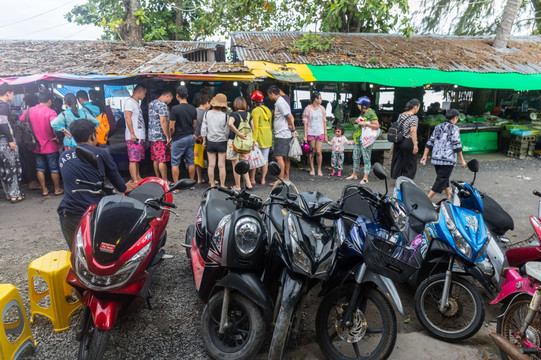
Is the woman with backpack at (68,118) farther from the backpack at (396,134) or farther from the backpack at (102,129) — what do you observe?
the backpack at (396,134)

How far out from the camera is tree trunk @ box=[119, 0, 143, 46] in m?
9.82

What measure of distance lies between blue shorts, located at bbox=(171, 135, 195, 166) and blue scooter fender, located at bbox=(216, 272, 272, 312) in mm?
4377

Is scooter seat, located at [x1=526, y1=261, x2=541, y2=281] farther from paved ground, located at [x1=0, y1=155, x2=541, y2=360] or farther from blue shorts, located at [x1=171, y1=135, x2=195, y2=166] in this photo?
blue shorts, located at [x1=171, y1=135, x2=195, y2=166]

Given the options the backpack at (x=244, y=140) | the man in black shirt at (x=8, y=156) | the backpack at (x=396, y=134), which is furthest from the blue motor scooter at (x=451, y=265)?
the man in black shirt at (x=8, y=156)

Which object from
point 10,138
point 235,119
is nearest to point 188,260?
point 235,119

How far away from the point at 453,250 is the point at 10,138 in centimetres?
663

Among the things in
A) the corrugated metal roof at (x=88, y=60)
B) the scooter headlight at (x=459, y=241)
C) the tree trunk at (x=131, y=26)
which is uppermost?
the tree trunk at (x=131, y=26)

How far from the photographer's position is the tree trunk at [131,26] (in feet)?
32.2

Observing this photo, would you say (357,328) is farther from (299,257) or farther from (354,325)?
(299,257)

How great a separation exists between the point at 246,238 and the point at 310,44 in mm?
8400

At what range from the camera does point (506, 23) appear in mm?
11250

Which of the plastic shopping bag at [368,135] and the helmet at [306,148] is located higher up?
the plastic shopping bag at [368,135]

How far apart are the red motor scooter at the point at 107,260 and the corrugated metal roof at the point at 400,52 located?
23.7 ft

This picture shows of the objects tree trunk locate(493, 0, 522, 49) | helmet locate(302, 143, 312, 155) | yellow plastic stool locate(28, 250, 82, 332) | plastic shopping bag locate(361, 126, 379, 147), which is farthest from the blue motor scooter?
tree trunk locate(493, 0, 522, 49)
